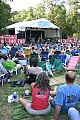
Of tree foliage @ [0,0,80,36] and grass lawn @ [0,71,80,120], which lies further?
tree foliage @ [0,0,80,36]

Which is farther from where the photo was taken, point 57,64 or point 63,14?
point 63,14

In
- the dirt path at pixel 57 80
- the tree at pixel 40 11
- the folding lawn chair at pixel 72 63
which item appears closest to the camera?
the dirt path at pixel 57 80

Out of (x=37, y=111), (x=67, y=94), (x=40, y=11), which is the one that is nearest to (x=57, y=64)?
(x=37, y=111)

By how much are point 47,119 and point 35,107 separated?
0.34 m

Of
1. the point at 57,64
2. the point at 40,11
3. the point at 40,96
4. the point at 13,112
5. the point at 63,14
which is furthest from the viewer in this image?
the point at 40,11

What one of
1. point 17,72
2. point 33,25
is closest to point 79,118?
point 17,72

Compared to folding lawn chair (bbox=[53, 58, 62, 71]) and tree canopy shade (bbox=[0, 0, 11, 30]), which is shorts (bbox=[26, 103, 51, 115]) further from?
tree canopy shade (bbox=[0, 0, 11, 30])

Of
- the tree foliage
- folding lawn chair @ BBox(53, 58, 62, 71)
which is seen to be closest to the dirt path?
folding lawn chair @ BBox(53, 58, 62, 71)

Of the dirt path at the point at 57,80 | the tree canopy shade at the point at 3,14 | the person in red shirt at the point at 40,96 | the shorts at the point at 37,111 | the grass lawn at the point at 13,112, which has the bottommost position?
the dirt path at the point at 57,80

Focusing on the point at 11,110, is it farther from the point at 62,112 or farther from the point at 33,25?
the point at 33,25

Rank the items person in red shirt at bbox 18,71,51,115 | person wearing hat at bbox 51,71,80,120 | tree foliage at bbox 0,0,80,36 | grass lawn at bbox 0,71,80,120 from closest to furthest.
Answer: person wearing hat at bbox 51,71,80,120, person in red shirt at bbox 18,71,51,115, grass lawn at bbox 0,71,80,120, tree foliage at bbox 0,0,80,36

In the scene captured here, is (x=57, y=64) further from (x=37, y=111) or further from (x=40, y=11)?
(x=40, y=11)

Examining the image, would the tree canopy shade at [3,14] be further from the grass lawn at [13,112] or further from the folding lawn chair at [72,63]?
the grass lawn at [13,112]

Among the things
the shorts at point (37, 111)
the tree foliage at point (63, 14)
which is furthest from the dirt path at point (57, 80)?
the tree foliage at point (63, 14)
